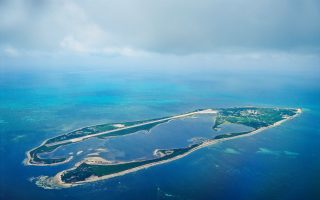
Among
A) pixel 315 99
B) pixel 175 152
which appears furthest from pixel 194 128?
pixel 315 99

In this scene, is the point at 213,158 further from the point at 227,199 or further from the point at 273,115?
the point at 273,115

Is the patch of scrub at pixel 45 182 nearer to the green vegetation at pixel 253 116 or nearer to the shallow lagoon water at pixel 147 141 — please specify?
the shallow lagoon water at pixel 147 141

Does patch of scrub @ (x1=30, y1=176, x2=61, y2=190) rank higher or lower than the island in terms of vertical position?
lower

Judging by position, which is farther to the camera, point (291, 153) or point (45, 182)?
point (291, 153)

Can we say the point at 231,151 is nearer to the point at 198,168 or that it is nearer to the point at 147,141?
the point at 198,168

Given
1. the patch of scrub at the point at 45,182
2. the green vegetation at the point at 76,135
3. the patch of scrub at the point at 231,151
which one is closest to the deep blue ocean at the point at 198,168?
the patch of scrub at the point at 231,151

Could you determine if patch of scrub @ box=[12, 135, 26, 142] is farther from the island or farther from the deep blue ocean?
A: the island

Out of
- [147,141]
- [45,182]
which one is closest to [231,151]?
[147,141]

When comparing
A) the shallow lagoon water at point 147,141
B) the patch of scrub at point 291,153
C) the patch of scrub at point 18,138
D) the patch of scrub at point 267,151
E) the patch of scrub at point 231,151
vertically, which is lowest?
the patch of scrub at point 291,153

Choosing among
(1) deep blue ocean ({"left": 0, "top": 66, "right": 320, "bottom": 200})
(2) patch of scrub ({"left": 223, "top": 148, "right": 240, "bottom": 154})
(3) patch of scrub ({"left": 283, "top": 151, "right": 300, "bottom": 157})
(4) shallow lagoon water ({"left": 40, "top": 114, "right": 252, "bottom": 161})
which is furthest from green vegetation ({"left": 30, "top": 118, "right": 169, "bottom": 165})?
(3) patch of scrub ({"left": 283, "top": 151, "right": 300, "bottom": 157})
